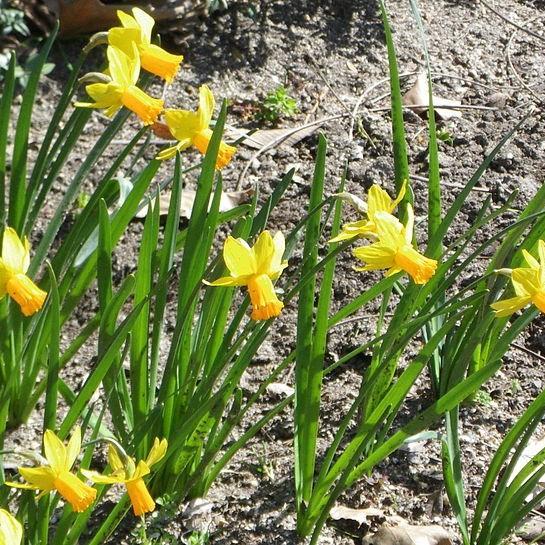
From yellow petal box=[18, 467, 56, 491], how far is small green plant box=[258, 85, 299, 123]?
2.18m

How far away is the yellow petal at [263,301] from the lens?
5.17 ft

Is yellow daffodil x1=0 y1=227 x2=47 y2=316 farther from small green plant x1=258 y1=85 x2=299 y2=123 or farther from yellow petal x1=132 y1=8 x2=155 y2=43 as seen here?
small green plant x1=258 y1=85 x2=299 y2=123

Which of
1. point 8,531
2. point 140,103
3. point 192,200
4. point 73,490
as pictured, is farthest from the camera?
point 192,200

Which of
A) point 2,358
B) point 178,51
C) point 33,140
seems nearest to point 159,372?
point 2,358

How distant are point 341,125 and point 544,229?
135 cm

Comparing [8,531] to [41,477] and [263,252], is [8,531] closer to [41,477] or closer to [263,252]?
[41,477]

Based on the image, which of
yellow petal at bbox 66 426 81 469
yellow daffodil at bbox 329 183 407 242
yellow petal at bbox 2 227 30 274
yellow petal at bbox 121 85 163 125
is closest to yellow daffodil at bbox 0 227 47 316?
yellow petal at bbox 2 227 30 274

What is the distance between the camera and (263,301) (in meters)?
1.58

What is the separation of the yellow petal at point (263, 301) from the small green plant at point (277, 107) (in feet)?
6.48

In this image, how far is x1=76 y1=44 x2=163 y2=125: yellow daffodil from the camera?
180 centimetres

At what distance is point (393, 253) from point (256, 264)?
0.26 m

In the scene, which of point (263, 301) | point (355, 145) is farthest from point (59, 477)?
point (355, 145)

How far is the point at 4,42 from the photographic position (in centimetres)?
375

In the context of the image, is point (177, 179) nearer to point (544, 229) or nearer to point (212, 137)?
point (212, 137)
